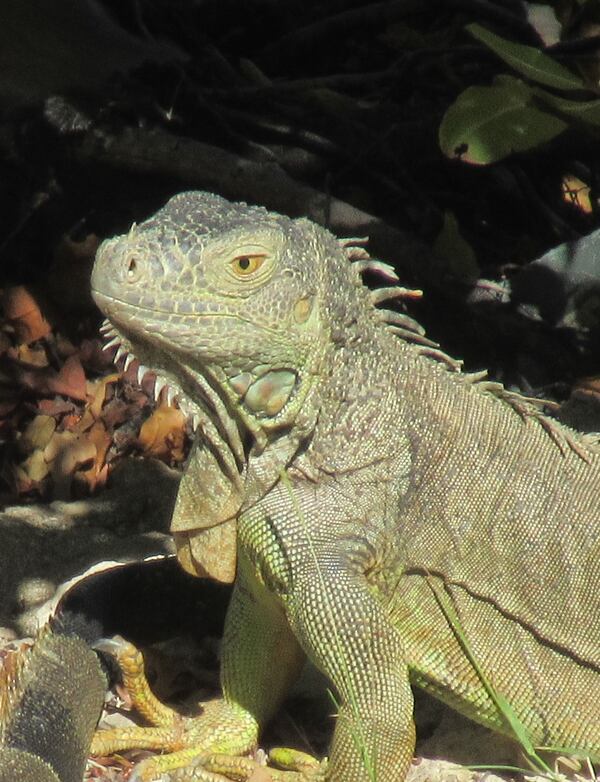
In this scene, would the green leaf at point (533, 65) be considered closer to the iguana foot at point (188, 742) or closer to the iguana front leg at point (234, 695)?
the iguana front leg at point (234, 695)

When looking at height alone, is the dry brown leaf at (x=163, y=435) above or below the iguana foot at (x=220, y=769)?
below

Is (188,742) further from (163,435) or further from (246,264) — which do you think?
(163,435)

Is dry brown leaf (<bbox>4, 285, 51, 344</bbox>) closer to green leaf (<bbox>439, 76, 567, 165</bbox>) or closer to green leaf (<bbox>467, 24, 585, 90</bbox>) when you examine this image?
green leaf (<bbox>439, 76, 567, 165</bbox>)

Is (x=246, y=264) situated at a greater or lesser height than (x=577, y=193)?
greater

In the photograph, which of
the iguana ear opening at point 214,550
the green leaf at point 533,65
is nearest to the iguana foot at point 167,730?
the iguana ear opening at point 214,550

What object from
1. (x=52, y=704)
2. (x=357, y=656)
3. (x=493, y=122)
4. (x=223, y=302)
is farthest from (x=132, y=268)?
(x=493, y=122)

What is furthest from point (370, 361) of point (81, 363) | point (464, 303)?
point (81, 363)
